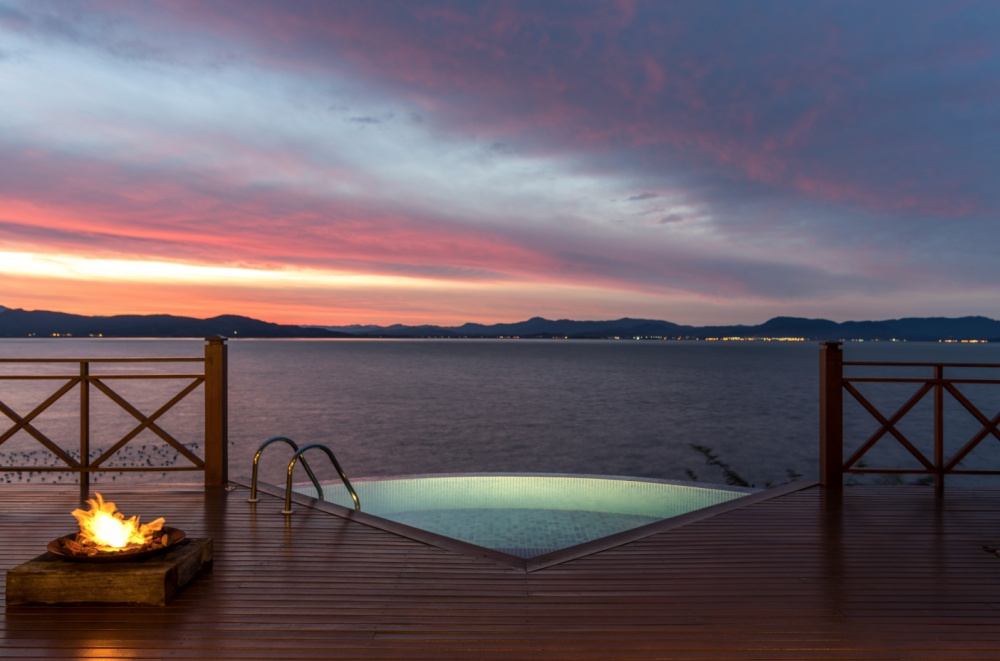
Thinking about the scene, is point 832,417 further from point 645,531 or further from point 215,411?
point 215,411

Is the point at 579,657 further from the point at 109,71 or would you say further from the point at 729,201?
the point at 729,201

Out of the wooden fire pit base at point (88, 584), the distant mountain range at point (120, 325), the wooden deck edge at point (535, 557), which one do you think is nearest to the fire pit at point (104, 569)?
the wooden fire pit base at point (88, 584)

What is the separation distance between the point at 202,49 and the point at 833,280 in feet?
116

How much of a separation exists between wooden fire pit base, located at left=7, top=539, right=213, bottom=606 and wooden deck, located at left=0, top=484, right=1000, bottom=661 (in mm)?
46

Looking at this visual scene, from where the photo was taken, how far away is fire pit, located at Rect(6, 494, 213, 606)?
2.41 m

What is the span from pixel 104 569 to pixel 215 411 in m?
2.24

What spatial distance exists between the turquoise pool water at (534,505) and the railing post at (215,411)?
132 centimetres

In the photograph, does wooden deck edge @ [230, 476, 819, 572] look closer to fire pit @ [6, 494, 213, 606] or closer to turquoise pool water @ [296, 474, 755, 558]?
fire pit @ [6, 494, 213, 606]

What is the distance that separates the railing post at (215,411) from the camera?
4.52 meters

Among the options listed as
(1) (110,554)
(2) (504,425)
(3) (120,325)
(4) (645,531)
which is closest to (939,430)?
(4) (645,531)

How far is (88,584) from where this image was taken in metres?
2.42

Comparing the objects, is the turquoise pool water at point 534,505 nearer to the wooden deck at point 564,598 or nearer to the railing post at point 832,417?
the railing post at point 832,417

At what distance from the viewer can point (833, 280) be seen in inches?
1403

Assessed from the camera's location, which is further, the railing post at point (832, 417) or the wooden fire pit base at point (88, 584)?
the railing post at point (832, 417)
